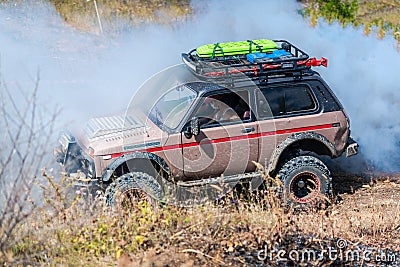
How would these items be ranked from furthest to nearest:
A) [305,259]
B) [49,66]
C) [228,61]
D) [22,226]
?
[49,66] < [228,61] < [305,259] < [22,226]

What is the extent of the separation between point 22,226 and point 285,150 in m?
3.96

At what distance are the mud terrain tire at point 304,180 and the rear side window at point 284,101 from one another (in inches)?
24.8

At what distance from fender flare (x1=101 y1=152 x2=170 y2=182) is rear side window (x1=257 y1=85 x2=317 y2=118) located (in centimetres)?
139

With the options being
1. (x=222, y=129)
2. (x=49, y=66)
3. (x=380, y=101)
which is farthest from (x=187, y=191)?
(x=49, y=66)

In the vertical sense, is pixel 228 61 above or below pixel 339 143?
above

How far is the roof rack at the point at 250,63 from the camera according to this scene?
8.82 metres

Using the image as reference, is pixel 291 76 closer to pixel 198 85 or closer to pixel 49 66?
pixel 198 85

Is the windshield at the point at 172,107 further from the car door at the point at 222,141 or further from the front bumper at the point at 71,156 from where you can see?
the front bumper at the point at 71,156

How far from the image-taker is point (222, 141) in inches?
343

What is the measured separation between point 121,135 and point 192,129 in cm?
90

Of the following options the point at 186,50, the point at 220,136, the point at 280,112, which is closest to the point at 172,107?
the point at 220,136

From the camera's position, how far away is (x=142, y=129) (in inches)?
343

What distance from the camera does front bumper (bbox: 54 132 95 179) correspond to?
8.77 metres

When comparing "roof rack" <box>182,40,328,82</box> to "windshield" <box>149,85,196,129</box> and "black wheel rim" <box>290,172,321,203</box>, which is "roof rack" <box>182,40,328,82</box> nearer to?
"windshield" <box>149,85,196,129</box>
